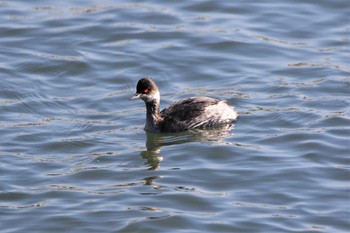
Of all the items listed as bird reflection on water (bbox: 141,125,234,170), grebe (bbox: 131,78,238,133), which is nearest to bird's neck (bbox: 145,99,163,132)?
grebe (bbox: 131,78,238,133)

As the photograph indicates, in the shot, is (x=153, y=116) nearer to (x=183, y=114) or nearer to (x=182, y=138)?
(x=183, y=114)

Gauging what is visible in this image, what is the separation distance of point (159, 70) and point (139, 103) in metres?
1.09

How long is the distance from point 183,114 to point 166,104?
48.9 inches

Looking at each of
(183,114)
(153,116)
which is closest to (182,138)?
(183,114)

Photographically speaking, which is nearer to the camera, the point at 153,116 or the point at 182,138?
the point at 182,138

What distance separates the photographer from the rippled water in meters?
13.4

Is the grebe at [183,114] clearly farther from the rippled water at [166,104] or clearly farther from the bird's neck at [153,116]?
the rippled water at [166,104]

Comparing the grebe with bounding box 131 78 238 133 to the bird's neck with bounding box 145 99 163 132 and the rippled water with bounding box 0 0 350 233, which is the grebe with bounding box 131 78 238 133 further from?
the rippled water with bounding box 0 0 350 233

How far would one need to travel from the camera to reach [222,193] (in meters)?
13.9

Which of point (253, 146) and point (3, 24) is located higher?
point (3, 24)

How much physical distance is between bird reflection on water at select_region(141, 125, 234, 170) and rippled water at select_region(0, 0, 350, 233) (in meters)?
0.04

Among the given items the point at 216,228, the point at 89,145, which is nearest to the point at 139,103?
the point at 89,145

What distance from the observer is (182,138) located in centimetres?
1628

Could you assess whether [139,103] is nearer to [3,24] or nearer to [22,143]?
[22,143]
